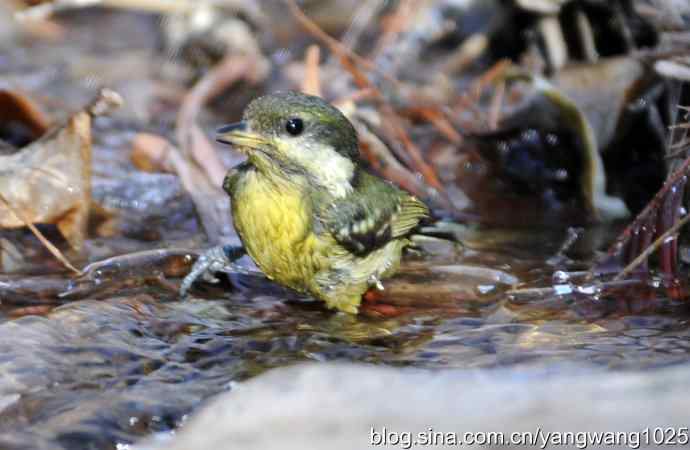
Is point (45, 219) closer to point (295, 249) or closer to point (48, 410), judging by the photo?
point (295, 249)

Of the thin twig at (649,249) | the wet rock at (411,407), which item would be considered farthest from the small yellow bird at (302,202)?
the wet rock at (411,407)

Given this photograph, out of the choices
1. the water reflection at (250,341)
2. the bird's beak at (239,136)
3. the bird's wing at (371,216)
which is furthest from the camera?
the bird's wing at (371,216)

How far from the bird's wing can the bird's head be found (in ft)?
0.34

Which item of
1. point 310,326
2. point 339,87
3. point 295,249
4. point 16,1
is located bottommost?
point 310,326

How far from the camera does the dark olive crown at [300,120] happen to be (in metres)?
4.85

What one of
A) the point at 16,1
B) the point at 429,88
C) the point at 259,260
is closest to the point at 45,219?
the point at 259,260

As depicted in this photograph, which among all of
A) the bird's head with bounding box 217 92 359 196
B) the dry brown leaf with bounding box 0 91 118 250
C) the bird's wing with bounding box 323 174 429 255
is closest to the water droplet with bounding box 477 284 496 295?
the bird's wing with bounding box 323 174 429 255

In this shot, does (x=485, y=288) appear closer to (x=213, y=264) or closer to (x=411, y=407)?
(x=213, y=264)

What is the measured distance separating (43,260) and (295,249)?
4.54 ft

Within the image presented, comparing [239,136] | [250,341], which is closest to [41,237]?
[239,136]

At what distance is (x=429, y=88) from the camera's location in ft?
26.1

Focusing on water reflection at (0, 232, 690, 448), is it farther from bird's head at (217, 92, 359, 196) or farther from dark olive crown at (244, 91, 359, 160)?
dark olive crown at (244, 91, 359, 160)

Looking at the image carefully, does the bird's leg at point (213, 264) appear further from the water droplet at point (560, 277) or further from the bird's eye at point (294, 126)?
the water droplet at point (560, 277)

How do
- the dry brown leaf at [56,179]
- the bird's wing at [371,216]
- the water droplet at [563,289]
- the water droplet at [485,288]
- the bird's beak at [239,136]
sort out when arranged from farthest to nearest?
the dry brown leaf at [56,179] → the water droplet at [485,288] → the water droplet at [563,289] → the bird's wing at [371,216] → the bird's beak at [239,136]
